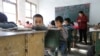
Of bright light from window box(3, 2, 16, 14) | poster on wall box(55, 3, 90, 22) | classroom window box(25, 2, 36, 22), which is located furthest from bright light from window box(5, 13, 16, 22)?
poster on wall box(55, 3, 90, 22)

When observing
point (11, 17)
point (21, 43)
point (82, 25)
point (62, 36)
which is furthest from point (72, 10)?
point (21, 43)

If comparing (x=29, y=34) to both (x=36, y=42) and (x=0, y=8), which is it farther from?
(x=0, y=8)

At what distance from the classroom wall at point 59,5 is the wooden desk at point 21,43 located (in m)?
6.09

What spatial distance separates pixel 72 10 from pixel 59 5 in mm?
864

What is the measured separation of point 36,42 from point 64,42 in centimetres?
123

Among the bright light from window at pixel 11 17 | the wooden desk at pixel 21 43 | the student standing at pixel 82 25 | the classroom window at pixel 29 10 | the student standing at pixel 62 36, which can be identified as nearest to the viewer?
the wooden desk at pixel 21 43

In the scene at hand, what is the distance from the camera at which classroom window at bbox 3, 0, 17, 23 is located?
226 inches

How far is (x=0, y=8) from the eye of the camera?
17.4 ft

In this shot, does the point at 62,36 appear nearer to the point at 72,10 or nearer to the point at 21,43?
the point at 21,43

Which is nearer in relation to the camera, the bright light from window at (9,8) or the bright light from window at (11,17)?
the bright light from window at (9,8)

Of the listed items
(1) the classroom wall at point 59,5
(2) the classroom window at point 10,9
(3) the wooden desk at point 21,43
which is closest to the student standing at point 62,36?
(3) the wooden desk at point 21,43

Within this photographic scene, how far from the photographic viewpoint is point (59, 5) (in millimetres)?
7965

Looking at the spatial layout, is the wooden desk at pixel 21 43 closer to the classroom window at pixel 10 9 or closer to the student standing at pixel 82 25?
the classroom window at pixel 10 9

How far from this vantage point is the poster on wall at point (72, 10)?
718cm
